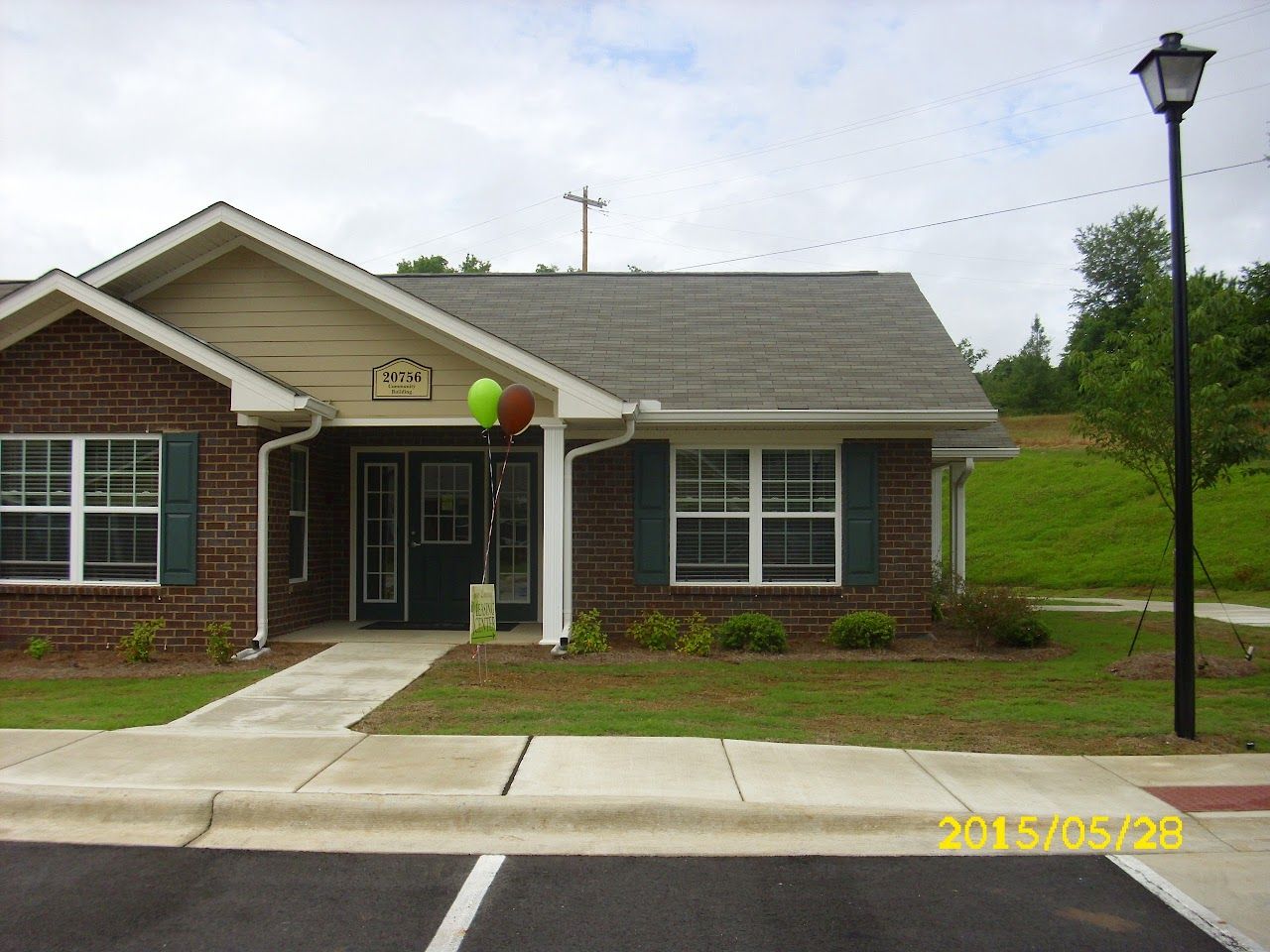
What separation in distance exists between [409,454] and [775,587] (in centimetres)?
496

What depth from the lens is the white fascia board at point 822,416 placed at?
1170cm

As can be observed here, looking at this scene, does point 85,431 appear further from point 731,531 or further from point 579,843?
point 579,843

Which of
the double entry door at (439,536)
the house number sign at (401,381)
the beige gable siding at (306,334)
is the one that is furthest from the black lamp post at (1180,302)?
the double entry door at (439,536)

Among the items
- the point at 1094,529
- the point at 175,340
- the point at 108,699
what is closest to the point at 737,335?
the point at 175,340

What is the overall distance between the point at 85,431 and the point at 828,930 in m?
9.88

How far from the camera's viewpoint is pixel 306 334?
11.9 meters

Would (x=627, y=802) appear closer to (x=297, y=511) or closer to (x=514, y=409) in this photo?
(x=514, y=409)

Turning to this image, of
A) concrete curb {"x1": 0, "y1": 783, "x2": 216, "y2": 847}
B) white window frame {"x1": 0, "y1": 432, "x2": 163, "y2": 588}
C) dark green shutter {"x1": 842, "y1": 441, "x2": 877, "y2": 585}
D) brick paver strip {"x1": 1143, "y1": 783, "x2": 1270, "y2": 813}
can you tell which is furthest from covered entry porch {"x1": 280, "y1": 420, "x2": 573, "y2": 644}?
brick paver strip {"x1": 1143, "y1": 783, "x2": 1270, "y2": 813}

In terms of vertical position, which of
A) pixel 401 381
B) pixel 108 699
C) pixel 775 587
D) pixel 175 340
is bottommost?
pixel 108 699

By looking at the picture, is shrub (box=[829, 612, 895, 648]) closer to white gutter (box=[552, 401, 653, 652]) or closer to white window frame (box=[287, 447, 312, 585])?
white gutter (box=[552, 401, 653, 652])

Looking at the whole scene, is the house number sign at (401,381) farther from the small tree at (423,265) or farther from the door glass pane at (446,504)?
the small tree at (423,265)

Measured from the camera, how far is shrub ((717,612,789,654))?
1162 cm

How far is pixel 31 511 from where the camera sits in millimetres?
11539

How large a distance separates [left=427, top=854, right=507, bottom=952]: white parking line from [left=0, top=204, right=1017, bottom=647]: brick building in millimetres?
5502
